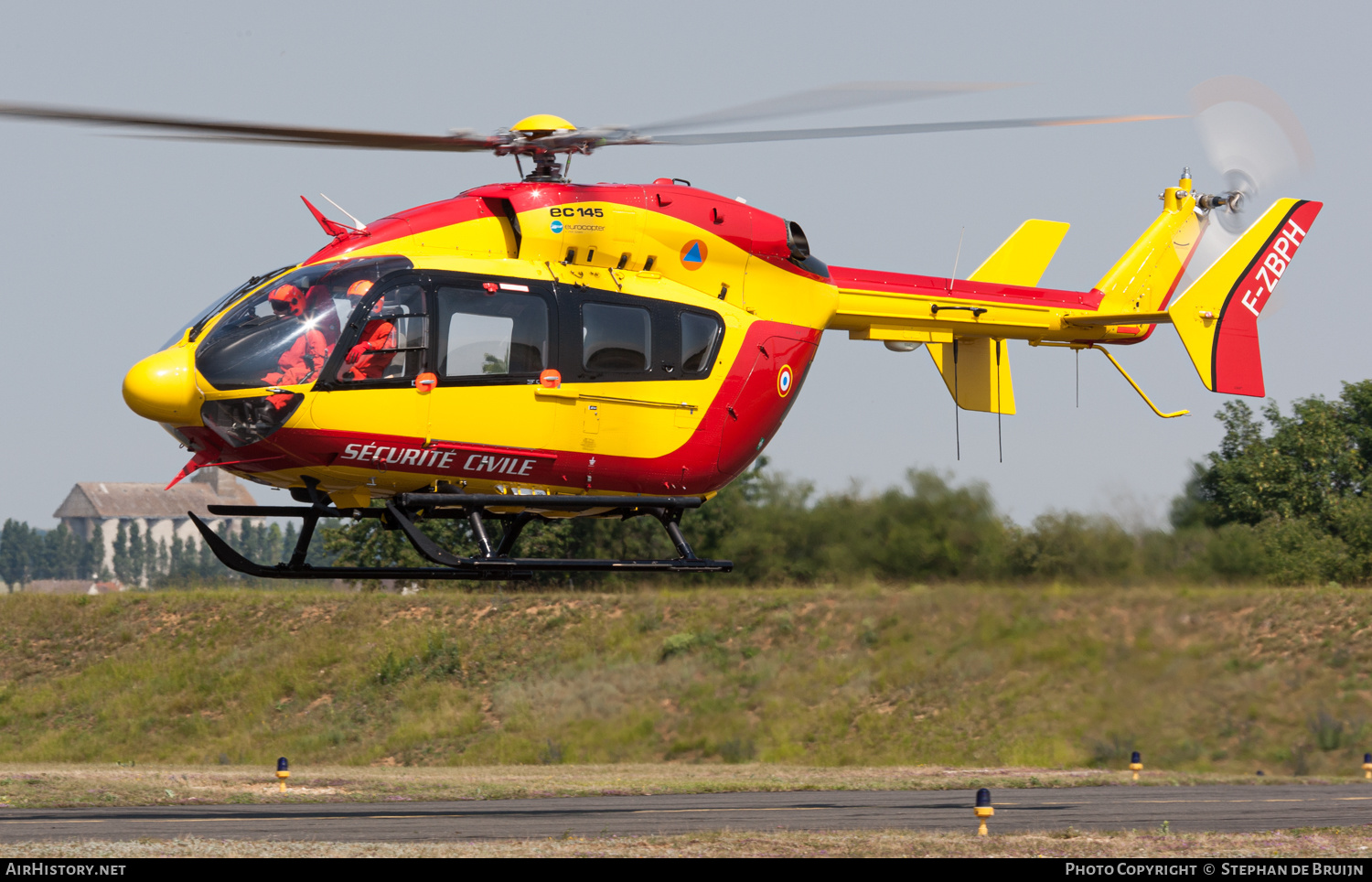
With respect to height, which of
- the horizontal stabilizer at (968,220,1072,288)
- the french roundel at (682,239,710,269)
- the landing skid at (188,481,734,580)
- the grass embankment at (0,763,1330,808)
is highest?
the horizontal stabilizer at (968,220,1072,288)

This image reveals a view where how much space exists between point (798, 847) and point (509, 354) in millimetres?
5859

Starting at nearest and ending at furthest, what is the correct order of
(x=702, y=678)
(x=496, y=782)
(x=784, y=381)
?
(x=784, y=381) → (x=496, y=782) → (x=702, y=678)

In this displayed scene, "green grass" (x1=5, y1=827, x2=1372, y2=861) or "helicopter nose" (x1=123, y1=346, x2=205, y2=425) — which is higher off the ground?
"helicopter nose" (x1=123, y1=346, x2=205, y2=425)

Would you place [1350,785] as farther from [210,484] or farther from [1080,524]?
[210,484]

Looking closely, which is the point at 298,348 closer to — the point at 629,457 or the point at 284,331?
the point at 284,331

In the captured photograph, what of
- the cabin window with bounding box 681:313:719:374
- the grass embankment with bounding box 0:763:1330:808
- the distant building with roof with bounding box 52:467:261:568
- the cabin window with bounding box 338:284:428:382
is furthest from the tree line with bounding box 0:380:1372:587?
the distant building with roof with bounding box 52:467:261:568

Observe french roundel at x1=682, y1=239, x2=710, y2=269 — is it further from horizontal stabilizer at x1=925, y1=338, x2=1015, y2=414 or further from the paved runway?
the paved runway

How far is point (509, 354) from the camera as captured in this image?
517 inches

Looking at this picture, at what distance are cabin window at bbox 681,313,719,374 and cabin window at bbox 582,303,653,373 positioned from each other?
0.46m

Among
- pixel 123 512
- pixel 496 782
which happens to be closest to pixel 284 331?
pixel 496 782

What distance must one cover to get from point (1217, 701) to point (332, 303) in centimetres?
1862

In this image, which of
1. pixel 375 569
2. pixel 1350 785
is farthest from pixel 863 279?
pixel 1350 785

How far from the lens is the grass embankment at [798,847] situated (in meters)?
13.3

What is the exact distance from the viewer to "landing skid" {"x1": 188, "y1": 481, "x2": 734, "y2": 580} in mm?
12961
